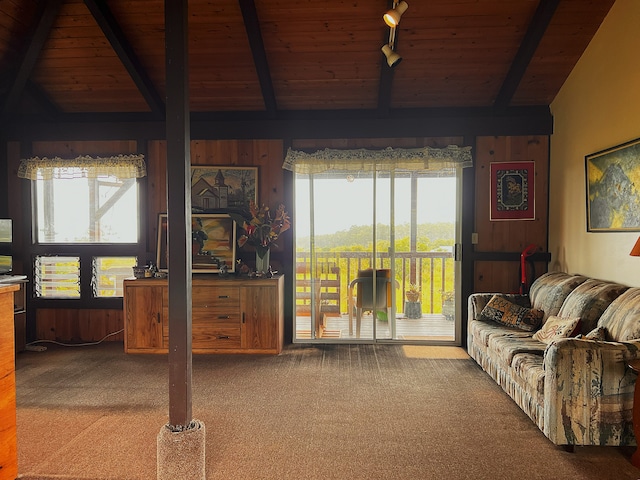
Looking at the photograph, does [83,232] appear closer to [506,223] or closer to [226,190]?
[226,190]

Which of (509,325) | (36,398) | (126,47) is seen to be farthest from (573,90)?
(36,398)

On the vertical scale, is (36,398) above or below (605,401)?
below

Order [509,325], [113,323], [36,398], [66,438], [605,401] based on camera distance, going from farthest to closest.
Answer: [113,323] → [509,325] → [36,398] → [66,438] → [605,401]

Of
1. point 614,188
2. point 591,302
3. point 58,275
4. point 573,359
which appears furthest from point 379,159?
point 58,275

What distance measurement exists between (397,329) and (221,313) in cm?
200

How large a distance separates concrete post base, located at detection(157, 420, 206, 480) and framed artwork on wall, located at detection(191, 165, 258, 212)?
3.14 meters

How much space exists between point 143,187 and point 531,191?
442 centimetres

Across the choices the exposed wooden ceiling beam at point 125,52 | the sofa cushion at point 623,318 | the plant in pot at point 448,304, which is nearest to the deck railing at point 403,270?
the plant in pot at point 448,304

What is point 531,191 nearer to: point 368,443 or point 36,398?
point 368,443

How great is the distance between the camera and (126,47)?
160 inches

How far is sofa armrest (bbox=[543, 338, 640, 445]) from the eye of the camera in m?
2.48

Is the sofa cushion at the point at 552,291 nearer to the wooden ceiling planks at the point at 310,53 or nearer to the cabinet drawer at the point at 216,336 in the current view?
the wooden ceiling planks at the point at 310,53

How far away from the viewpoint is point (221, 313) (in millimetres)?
4488

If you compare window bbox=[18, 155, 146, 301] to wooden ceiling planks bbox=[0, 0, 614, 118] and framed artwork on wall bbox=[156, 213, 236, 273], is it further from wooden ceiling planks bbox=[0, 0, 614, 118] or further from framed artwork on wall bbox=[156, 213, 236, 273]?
wooden ceiling planks bbox=[0, 0, 614, 118]
